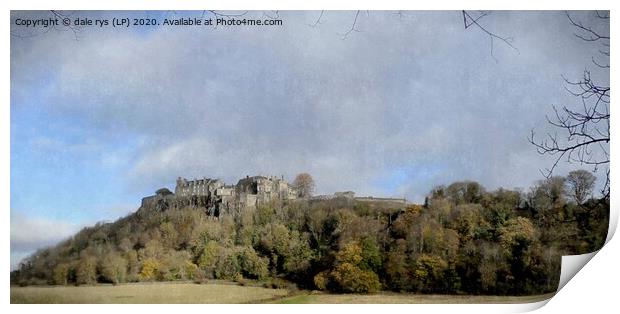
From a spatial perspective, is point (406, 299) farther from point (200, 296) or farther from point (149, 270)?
point (149, 270)

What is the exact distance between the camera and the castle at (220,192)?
8539 millimetres

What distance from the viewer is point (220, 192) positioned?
28.1 feet

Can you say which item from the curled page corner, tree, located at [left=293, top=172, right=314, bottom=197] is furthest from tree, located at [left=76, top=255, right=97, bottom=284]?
the curled page corner

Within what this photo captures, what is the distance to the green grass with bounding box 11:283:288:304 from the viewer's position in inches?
330

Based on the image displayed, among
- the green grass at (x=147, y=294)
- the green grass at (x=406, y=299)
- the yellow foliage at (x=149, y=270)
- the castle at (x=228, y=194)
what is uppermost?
the castle at (x=228, y=194)

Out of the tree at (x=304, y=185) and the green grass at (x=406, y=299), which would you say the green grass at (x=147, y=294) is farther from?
the tree at (x=304, y=185)

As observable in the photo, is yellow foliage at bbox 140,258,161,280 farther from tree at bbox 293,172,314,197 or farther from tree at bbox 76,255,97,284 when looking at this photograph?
tree at bbox 293,172,314,197

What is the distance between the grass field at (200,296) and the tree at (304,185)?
97 centimetres

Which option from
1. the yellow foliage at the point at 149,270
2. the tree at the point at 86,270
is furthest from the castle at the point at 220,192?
the tree at the point at 86,270

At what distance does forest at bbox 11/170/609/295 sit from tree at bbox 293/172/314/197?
3.3 inches

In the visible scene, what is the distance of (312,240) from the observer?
8.61m

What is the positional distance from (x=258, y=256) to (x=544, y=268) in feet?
9.09
